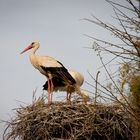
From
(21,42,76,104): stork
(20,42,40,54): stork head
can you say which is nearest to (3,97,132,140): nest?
(21,42,76,104): stork

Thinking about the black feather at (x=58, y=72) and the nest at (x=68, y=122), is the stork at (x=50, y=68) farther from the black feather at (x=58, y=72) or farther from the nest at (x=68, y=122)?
the nest at (x=68, y=122)

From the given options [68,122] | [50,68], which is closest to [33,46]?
[50,68]

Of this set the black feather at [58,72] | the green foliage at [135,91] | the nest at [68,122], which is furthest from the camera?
the black feather at [58,72]

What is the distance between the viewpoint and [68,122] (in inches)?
308

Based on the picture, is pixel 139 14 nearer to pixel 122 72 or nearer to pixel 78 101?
pixel 122 72

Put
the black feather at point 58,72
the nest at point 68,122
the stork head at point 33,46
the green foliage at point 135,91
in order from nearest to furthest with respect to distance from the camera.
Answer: the green foliage at point 135,91 → the nest at point 68,122 → the black feather at point 58,72 → the stork head at point 33,46

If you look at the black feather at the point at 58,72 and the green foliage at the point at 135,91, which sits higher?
the black feather at the point at 58,72

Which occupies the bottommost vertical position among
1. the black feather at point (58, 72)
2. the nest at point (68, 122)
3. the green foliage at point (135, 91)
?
the nest at point (68, 122)

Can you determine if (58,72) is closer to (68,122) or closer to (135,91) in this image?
(68,122)

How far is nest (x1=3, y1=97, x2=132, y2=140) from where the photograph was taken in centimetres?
786

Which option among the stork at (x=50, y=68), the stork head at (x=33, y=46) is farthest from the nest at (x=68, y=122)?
the stork head at (x=33, y=46)

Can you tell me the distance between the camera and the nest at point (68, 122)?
786cm

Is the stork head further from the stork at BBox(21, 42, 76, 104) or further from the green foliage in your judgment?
the green foliage

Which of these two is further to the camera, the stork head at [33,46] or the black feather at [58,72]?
the stork head at [33,46]
